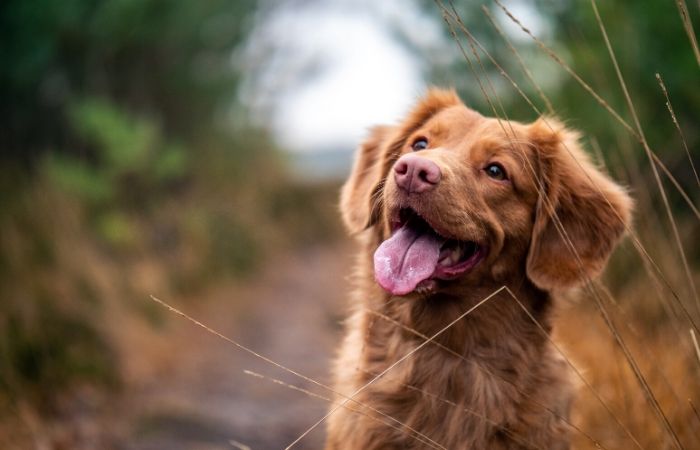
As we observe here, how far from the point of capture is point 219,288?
7.60m

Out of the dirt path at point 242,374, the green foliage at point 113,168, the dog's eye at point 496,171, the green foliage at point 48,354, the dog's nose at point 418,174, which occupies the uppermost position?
the dog's nose at point 418,174

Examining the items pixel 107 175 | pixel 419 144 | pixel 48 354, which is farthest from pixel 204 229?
pixel 419 144

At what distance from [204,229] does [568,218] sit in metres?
5.83

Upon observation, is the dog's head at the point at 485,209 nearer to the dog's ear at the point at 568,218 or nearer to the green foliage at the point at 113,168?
the dog's ear at the point at 568,218

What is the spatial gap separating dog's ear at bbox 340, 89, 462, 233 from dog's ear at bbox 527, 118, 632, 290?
0.53 metres

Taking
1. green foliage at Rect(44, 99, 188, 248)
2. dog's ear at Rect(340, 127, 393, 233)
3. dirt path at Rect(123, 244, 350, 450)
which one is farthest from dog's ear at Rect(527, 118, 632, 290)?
green foliage at Rect(44, 99, 188, 248)

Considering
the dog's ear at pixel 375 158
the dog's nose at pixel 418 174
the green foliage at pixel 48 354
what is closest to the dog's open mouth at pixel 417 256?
the dog's nose at pixel 418 174

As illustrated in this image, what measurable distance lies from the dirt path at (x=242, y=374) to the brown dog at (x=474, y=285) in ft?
2.44

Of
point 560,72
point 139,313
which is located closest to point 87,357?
point 139,313

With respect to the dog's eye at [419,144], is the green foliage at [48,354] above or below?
below

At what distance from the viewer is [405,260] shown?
2.43 m

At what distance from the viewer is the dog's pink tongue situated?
2373 millimetres

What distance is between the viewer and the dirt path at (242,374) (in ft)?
13.4

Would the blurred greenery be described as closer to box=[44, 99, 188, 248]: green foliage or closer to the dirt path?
box=[44, 99, 188, 248]: green foliage
